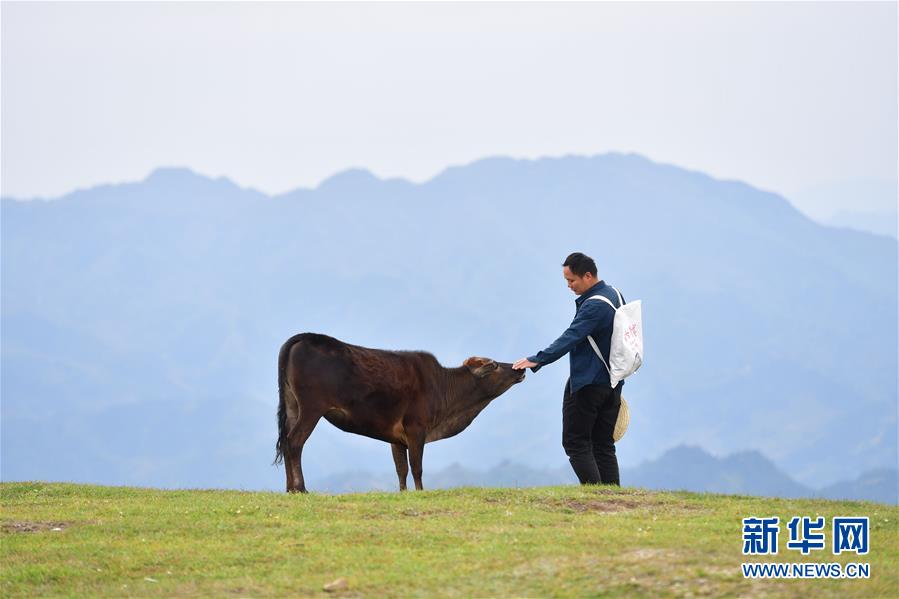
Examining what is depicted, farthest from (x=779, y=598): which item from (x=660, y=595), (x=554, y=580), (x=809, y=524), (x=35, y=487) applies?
(x=35, y=487)

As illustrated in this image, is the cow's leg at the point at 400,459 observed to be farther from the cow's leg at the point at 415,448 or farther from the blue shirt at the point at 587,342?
the blue shirt at the point at 587,342

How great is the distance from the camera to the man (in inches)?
622

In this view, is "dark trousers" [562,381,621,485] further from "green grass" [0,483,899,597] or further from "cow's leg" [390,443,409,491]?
"cow's leg" [390,443,409,491]

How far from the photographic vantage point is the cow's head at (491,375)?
19.4 m

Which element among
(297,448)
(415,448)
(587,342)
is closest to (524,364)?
(587,342)

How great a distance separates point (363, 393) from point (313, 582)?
251 inches

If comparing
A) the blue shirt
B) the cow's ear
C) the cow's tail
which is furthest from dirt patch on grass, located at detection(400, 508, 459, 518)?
the cow's ear

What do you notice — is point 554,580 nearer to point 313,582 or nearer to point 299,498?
point 313,582

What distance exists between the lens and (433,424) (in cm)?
1872

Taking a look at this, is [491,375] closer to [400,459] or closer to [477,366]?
[477,366]

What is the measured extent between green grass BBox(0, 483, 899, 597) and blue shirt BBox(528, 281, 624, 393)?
1.24 m

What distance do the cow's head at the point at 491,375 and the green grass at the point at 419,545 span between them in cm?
384

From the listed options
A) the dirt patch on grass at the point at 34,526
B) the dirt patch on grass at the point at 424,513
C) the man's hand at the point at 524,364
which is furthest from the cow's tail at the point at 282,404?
the dirt patch on grass at the point at 34,526

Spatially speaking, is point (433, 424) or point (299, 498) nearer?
point (299, 498)
